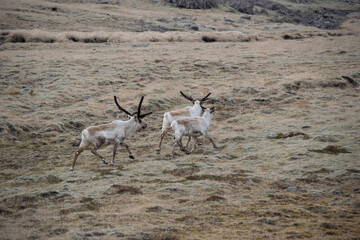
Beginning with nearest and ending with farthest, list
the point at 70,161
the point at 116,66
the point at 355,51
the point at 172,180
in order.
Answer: the point at 172,180, the point at 70,161, the point at 116,66, the point at 355,51

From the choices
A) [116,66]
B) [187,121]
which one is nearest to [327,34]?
[116,66]

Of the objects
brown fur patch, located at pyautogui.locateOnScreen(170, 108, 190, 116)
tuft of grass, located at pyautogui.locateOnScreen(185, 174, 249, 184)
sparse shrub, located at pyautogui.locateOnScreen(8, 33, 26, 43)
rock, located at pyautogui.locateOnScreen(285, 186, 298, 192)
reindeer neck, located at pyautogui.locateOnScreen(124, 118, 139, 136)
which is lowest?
tuft of grass, located at pyautogui.locateOnScreen(185, 174, 249, 184)

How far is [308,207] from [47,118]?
1583 cm

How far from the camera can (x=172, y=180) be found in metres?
12.7

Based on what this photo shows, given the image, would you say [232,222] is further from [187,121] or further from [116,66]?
[116,66]

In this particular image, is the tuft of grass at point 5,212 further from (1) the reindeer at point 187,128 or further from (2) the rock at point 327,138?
(2) the rock at point 327,138

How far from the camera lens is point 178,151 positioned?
56.2 ft

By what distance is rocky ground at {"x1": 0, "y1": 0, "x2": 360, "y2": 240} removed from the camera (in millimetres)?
9375

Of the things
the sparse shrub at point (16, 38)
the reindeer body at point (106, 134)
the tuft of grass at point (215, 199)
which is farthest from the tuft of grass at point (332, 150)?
the sparse shrub at point (16, 38)

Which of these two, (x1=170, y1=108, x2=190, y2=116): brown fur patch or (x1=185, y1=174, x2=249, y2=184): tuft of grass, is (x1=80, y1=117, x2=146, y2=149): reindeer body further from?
(x1=185, y1=174, x2=249, y2=184): tuft of grass

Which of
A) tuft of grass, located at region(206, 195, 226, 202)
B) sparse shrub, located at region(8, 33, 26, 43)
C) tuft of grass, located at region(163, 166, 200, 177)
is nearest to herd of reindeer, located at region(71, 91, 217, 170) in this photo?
tuft of grass, located at region(163, 166, 200, 177)

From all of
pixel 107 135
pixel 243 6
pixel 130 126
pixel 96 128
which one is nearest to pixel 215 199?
pixel 107 135

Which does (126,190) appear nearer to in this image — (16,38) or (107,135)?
(107,135)

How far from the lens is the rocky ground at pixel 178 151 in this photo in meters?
9.38
